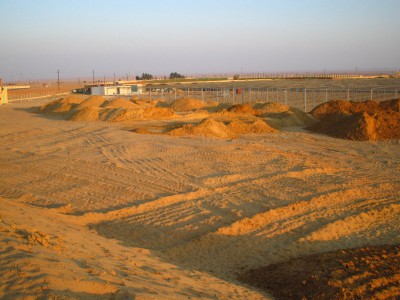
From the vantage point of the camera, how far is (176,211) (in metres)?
10.1

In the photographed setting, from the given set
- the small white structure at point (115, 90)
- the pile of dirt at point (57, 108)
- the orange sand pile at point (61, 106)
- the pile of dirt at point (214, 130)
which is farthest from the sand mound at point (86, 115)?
the small white structure at point (115, 90)

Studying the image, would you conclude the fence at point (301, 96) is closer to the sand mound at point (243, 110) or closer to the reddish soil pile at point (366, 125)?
the sand mound at point (243, 110)

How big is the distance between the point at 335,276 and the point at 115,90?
52634 millimetres

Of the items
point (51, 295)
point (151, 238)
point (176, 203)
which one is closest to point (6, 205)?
point (151, 238)

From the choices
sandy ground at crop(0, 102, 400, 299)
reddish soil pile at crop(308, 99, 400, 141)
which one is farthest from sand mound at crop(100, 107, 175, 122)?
reddish soil pile at crop(308, 99, 400, 141)

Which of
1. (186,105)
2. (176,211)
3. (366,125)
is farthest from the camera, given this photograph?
(186,105)

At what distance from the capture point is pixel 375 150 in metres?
17.8

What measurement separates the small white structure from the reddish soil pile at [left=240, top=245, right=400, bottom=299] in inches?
1994

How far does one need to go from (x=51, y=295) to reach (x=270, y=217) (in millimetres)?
6056

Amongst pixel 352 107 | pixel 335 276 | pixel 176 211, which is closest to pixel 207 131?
pixel 176 211

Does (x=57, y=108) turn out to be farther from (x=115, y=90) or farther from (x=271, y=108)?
(x=115, y=90)

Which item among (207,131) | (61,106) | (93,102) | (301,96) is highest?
(301,96)

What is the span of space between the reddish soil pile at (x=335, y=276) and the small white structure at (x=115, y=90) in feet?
166

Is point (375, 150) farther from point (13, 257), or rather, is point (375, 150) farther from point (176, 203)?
point (13, 257)
